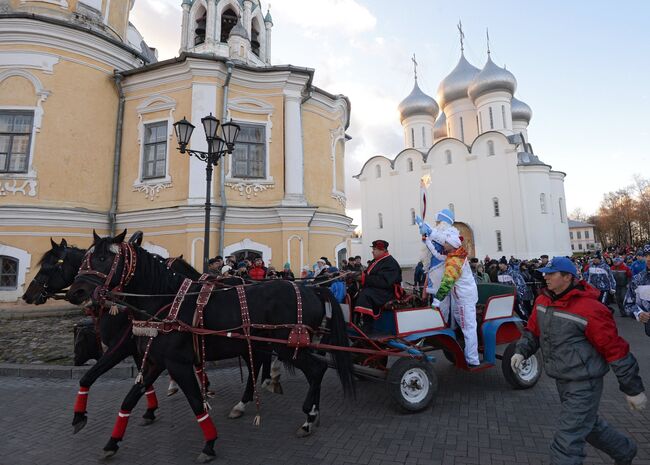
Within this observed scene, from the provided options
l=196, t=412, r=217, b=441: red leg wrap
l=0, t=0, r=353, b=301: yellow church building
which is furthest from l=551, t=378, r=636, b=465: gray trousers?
l=0, t=0, r=353, b=301: yellow church building

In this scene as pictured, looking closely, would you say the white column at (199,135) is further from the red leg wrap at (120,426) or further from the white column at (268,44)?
the red leg wrap at (120,426)

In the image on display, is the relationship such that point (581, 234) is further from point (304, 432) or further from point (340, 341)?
point (304, 432)

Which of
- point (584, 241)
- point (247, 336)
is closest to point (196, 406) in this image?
point (247, 336)

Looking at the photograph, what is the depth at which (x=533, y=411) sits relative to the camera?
4.98m

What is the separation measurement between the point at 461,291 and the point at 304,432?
2.86 metres

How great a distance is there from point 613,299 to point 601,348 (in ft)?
48.7

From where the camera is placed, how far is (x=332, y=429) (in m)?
4.64

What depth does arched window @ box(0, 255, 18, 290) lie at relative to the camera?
12586mm

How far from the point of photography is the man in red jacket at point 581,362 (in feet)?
9.72

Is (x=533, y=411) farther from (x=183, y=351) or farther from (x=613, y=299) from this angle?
(x=613, y=299)

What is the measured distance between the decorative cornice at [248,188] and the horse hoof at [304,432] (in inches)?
408

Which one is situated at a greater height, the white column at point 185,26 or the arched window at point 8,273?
the white column at point 185,26

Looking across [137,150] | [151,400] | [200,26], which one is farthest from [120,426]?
[200,26]

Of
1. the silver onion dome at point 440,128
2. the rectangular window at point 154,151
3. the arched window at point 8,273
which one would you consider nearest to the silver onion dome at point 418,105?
the silver onion dome at point 440,128
